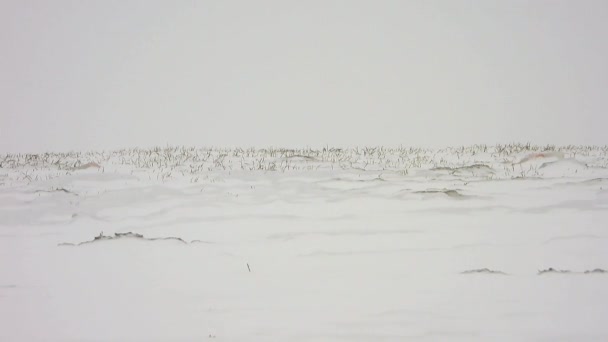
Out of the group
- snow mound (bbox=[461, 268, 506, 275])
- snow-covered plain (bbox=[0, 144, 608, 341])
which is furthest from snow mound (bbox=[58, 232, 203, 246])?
snow mound (bbox=[461, 268, 506, 275])

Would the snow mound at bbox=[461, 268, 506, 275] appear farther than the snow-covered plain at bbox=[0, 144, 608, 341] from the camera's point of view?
Yes

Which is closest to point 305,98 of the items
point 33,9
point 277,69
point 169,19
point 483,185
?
point 277,69

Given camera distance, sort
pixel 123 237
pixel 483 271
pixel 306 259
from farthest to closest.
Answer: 1. pixel 123 237
2. pixel 306 259
3. pixel 483 271

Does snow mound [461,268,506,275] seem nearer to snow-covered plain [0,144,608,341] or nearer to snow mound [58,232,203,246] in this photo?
snow-covered plain [0,144,608,341]

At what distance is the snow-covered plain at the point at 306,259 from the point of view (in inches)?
178

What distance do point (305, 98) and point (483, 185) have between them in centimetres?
241

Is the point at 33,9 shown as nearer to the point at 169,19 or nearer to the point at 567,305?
the point at 169,19

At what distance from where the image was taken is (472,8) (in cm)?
627

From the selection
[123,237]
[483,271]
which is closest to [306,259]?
[483,271]

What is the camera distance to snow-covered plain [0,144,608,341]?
14.8 ft

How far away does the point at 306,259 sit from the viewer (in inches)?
199

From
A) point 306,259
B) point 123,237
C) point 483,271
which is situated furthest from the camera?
point 123,237

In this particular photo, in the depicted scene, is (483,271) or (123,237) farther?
(123,237)

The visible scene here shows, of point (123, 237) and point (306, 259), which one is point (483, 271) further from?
point (123, 237)
